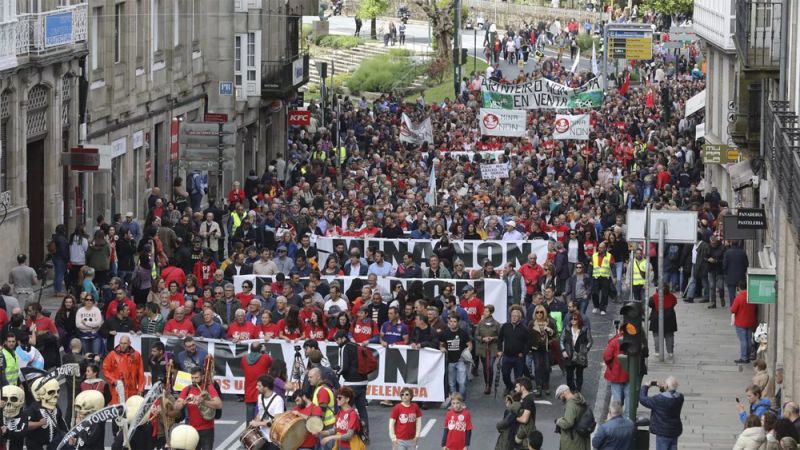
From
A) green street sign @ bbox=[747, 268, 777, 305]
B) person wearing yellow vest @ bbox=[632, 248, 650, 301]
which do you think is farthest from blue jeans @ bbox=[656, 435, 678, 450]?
person wearing yellow vest @ bbox=[632, 248, 650, 301]

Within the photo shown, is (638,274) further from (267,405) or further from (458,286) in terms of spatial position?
(267,405)

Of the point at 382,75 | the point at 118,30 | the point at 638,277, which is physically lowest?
the point at 638,277

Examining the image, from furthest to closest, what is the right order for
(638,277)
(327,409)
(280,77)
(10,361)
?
(280,77) < (638,277) < (10,361) < (327,409)

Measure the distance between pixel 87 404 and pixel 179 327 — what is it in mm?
7466

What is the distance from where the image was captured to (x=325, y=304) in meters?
31.0

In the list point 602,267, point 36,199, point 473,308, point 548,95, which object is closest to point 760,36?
point 602,267

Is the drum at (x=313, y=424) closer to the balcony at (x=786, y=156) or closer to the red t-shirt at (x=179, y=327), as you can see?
the balcony at (x=786, y=156)

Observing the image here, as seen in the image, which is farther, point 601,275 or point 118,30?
point 118,30

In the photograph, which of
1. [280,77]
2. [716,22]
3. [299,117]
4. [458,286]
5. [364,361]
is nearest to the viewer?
[364,361]

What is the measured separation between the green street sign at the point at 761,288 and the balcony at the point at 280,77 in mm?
30667

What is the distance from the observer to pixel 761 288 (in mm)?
29578

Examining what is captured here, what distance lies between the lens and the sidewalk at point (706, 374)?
27656 millimetres

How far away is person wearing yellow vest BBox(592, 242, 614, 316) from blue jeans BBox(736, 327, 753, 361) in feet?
14.1

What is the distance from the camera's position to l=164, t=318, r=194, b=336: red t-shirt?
2892cm
